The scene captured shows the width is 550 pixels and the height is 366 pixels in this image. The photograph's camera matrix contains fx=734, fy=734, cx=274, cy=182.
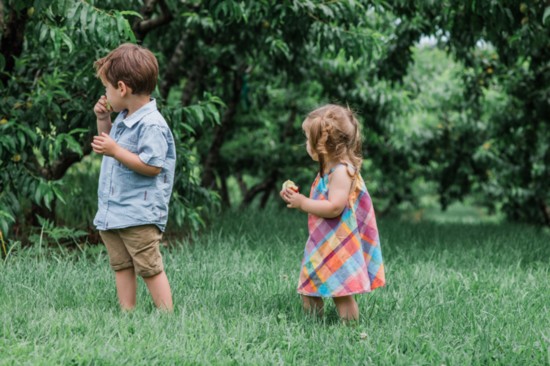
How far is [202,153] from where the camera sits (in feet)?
32.6

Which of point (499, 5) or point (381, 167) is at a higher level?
point (499, 5)

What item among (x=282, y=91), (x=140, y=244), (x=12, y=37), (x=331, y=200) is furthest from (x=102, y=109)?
(x=282, y=91)

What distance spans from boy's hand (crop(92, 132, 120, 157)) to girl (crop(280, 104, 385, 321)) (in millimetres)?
823

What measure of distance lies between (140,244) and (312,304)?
3.04 feet

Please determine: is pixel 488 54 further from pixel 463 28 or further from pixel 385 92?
pixel 463 28

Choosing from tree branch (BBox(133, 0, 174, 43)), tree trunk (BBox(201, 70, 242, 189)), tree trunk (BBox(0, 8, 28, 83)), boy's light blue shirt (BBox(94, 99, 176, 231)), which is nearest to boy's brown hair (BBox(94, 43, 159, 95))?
boy's light blue shirt (BBox(94, 99, 176, 231))

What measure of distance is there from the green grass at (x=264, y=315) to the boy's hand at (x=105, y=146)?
78cm

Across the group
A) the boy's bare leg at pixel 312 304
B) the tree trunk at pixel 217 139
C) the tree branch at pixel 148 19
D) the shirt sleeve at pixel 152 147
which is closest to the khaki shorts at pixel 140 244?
the shirt sleeve at pixel 152 147

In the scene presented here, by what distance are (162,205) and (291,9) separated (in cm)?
262

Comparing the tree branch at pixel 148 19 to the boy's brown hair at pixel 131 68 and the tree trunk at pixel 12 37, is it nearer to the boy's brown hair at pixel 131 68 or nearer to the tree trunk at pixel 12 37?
the tree trunk at pixel 12 37

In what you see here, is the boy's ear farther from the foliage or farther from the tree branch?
the tree branch

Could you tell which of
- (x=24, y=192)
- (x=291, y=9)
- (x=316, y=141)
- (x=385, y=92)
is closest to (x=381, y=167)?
(x=385, y=92)

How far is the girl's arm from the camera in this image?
3414mm

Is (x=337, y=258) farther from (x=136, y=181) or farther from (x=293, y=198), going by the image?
(x=136, y=181)
